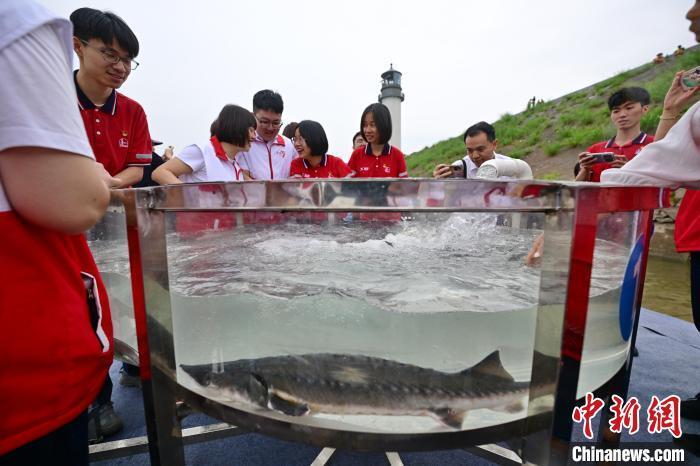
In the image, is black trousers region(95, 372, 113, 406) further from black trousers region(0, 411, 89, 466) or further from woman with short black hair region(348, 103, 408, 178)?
woman with short black hair region(348, 103, 408, 178)

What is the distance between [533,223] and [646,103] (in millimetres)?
2772

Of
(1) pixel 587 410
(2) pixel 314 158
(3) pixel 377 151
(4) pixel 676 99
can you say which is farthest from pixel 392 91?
(1) pixel 587 410

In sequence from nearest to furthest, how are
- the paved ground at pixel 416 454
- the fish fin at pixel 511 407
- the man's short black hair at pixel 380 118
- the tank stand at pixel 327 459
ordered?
the fish fin at pixel 511 407 < the tank stand at pixel 327 459 < the paved ground at pixel 416 454 < the man's short black hair at pixel 380 118

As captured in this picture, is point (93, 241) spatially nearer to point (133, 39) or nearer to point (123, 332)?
point (123, 332)

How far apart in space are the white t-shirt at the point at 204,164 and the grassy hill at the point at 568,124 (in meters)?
8.91

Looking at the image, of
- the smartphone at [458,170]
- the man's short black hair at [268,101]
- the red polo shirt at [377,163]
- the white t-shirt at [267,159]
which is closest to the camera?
the smartphone at [458,170]

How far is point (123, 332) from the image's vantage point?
1.22m

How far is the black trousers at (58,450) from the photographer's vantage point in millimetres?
700

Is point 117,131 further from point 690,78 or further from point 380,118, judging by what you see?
point 690,78

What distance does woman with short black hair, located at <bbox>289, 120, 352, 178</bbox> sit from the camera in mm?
3061

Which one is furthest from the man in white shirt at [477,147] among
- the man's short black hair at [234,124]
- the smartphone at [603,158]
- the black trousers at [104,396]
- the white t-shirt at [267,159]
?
the black trousers at [104,396]

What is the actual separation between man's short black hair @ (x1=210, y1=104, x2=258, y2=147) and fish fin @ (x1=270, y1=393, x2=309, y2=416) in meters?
2.05

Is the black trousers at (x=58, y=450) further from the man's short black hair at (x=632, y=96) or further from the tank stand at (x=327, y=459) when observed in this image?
the man's short black hair at (x=632, y=96)

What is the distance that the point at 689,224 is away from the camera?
5.31 feet
